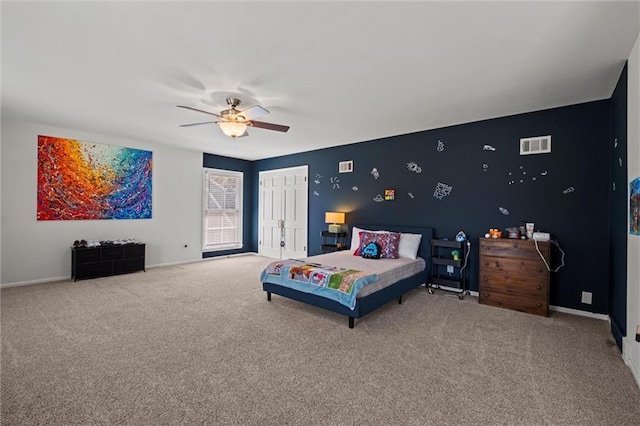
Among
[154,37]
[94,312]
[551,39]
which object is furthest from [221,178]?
[551,39]

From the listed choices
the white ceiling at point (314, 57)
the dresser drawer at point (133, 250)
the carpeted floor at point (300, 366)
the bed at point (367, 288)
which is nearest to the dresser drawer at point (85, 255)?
the dresser drawer at point (133, 250)

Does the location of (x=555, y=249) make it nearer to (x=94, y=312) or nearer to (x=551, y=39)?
(x=551, y=39)

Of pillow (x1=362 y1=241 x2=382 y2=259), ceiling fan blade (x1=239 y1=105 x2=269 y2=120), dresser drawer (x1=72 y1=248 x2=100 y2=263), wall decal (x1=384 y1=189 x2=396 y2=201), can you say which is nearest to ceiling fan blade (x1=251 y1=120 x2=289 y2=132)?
ceiling fan blade (x1=239 y1=105 x2=269 y2=120)

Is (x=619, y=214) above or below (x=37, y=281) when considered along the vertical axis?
above

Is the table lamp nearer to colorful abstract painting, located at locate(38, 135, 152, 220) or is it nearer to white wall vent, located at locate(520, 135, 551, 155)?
white wall vent, located at locate(520, 135, 551, 155)

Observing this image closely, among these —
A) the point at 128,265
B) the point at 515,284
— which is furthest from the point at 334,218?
the point at 128,265

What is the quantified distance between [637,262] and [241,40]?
139 inches

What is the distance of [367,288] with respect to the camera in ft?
10.8

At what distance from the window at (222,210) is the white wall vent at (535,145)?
618 cm

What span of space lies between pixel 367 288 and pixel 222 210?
521 centimetres

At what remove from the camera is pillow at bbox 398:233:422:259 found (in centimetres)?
462

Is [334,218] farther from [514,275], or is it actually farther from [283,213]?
[514,275]

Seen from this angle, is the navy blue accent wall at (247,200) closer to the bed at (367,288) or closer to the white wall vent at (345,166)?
the white wall vent at (345,166)

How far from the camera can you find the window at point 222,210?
715 cm
